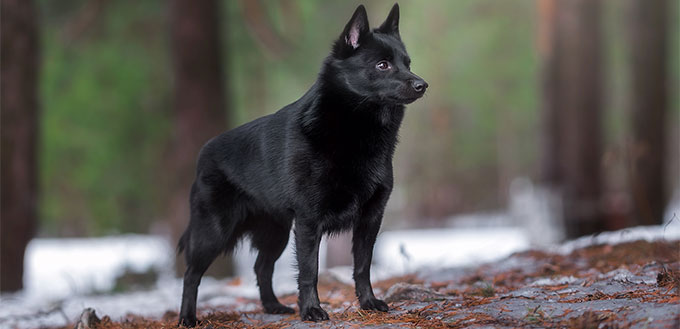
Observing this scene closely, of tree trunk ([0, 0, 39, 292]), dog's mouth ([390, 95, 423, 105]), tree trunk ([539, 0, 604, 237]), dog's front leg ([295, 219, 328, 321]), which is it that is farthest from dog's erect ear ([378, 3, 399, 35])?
tree trunk ([539, 0, 604, 237])

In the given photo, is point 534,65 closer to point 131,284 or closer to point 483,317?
point 131,284

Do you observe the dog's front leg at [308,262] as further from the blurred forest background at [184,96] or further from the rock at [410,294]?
the blurred forest background at [184,96]

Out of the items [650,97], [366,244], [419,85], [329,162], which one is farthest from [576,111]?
[329,162]

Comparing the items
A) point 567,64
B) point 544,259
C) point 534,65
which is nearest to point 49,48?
point 567,64

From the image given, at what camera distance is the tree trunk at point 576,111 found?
413 inches

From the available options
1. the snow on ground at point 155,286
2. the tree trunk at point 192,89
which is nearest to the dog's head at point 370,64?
the snow on ground at point 155,286

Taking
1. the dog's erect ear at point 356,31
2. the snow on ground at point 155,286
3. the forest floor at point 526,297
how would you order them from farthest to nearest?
the snow on ground at point 155,286
the dog's erect ear at point 356,31
the forest floor at point 526,297

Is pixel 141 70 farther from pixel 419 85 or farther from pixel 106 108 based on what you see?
pixel 419 85

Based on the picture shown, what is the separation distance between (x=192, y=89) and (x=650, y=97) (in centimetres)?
730

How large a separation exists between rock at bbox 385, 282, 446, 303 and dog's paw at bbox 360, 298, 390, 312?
0.44 metres

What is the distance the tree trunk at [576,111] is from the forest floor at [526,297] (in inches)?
163

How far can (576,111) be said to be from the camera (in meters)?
10.5

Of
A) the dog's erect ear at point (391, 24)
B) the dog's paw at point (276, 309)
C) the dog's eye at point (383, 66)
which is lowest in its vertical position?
the dog's paw at point (276, 309)

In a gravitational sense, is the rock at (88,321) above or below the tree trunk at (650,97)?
below
